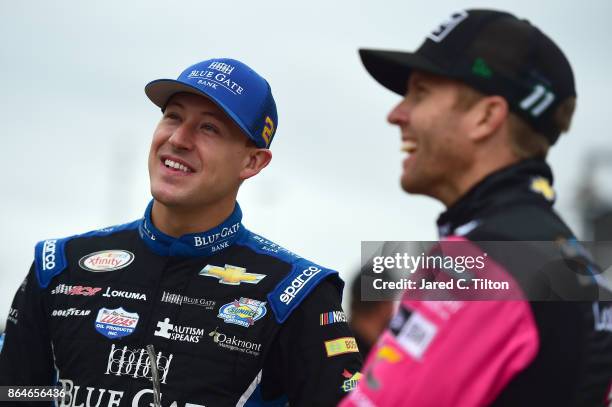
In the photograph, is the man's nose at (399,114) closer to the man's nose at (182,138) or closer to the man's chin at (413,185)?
the man's chin at (413,185)

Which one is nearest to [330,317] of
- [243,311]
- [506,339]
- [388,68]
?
[243,311]

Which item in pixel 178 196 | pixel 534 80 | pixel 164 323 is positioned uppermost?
pixel 534 80

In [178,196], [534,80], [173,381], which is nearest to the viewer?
[534,80]

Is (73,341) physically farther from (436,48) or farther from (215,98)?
(436,48)

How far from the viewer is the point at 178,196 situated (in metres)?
4.34

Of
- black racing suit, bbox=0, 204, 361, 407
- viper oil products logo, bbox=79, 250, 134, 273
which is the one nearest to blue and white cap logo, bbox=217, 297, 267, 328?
black racing suit, bbox=0, 204, 361, 407

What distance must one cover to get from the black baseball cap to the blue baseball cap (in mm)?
1746

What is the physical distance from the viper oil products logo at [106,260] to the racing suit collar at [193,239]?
125 mm

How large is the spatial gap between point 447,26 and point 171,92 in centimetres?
205

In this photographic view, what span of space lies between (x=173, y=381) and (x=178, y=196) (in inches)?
34.4

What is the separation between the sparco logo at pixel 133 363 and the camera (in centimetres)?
406

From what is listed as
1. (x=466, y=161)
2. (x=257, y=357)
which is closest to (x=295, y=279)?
(x=257, y=357)

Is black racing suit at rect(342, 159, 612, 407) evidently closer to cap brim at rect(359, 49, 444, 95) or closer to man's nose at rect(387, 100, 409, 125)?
man's nose at rect(387, 100, 409, 125)

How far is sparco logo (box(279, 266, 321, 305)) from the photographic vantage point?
427cm
